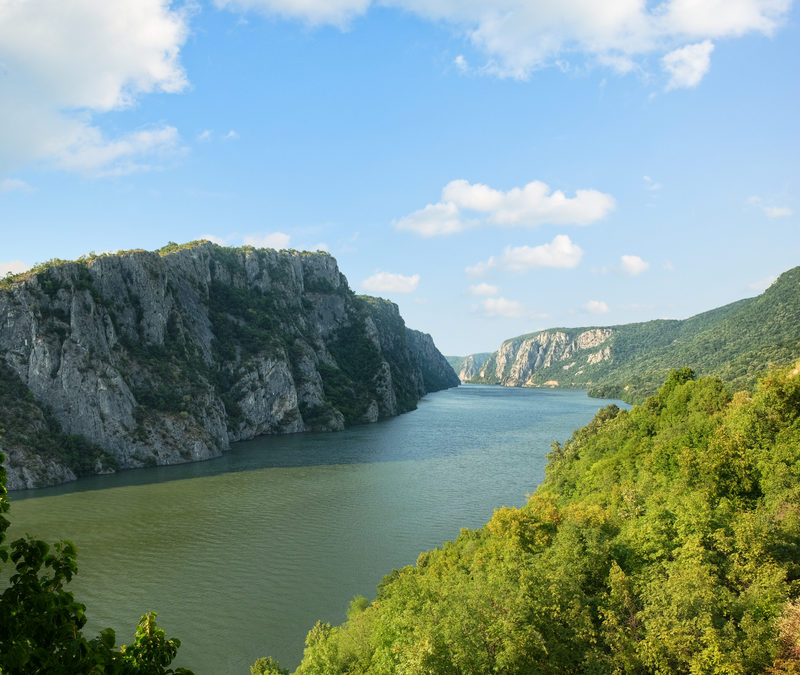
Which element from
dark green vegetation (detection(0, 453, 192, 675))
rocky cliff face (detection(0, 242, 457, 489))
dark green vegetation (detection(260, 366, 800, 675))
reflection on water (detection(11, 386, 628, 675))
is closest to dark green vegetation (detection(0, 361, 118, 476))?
rocky cliff face (detection(0, 242, 457, 489))

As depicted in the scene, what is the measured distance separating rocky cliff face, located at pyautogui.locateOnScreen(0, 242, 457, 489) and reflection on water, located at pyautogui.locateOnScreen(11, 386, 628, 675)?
676cm

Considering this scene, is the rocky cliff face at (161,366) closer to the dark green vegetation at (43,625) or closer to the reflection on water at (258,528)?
the reflection on water at (258,528)

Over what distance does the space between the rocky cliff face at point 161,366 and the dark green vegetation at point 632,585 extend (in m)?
58.0

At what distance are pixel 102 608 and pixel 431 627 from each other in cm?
2535

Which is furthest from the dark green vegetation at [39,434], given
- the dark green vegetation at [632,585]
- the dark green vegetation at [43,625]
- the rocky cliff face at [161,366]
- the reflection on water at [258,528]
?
the dark green vegetation at [43,625]

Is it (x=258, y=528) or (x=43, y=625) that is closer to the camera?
(x=43, y=625)

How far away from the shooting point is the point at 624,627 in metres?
18.9

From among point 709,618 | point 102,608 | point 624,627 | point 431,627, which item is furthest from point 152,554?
point 709,618

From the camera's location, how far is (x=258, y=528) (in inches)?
1885

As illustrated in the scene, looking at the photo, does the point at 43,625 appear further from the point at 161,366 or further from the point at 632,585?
the point at 161,366

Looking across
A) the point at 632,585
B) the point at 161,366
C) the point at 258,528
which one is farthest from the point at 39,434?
the point at 632,585

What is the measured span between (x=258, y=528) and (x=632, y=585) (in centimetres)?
3581

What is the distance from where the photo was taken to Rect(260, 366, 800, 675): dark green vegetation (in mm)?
16828

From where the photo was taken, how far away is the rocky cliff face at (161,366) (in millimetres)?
71875
